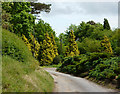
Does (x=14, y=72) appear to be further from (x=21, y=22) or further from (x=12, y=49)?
(x=21, y=22)

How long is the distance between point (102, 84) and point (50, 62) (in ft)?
102

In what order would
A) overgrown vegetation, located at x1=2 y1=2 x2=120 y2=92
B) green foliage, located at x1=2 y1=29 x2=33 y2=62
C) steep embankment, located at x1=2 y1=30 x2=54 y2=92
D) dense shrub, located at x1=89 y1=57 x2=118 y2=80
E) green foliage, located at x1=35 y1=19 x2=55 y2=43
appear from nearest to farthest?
steep embankment, located at x1=2 y1=30 x2=54 y2=92, overgrown vegetation, located at x1=2 y1=2 x2=120 y2=92, green foliage, located at x1=2 y1=29 x2=33 y2=62, dense shrub, located at x1=89 y1=57 x2=118 y2=80, green foliage, located at x1=35 y1=19 x2=55 y2=43

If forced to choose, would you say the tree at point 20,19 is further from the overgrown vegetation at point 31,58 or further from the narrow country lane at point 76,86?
the narrow country lane at point 76,86

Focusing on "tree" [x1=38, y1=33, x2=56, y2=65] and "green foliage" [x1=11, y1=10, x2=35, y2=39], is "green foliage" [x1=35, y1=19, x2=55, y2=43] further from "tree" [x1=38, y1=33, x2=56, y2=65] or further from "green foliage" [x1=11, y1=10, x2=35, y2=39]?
"green foliage" [x1=11, y1=10, x2=35, y2=39]

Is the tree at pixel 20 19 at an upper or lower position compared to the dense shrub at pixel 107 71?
upper

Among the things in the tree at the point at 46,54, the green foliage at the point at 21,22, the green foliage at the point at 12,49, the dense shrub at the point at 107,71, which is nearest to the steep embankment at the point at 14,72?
the green foliage at the point at 12,49

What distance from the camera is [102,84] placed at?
17.0 metres

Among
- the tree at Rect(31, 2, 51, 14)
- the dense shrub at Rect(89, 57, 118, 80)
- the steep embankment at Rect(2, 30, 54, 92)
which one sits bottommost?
the dense shrub at Rect(89, 57, 118, 80)

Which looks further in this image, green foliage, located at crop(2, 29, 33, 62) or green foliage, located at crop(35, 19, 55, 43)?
green foliage, located at crop(35, 19, 55, 43)

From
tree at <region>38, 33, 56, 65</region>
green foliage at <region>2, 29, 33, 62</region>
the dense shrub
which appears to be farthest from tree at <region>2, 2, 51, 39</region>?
tree at <region>38, 33, 56, 65</region>

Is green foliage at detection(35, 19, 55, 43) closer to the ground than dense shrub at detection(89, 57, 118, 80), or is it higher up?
higher up

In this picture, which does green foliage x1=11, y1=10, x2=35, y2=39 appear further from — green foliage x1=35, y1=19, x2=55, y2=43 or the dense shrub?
green foliage x1=35, y1=19, x2=55, y2=43

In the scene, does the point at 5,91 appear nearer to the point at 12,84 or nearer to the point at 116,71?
the point at 12,84

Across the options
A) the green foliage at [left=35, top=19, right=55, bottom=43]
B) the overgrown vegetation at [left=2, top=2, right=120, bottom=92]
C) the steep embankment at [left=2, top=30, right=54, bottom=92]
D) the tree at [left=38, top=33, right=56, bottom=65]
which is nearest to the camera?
the steep embankment at [left=2, top=30, right=54, bottom=92]
